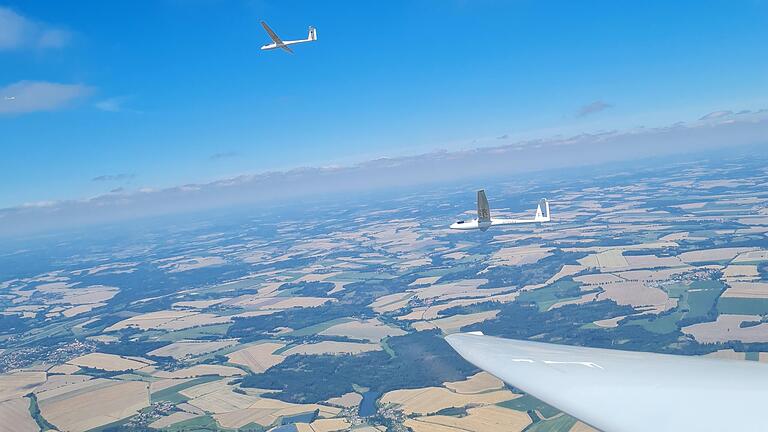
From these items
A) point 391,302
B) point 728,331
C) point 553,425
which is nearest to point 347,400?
point 553,425

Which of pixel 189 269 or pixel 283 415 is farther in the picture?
pixel 189 269

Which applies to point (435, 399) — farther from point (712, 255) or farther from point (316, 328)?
point (712, 255)

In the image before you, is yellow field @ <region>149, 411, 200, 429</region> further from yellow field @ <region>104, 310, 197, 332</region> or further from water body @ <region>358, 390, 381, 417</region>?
yellow field @ <region>104, 310, 197, 332</region>

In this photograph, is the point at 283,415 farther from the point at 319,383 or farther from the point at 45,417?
the point at 45,417

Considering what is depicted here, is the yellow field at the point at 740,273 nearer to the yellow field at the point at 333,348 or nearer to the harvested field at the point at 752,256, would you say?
the harvested field at the point at 752,256

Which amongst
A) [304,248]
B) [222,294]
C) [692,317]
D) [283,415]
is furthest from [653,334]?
[304,248]

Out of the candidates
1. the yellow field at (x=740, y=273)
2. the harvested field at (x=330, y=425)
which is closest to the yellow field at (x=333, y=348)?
the harvested field at (x=330, y=425)
